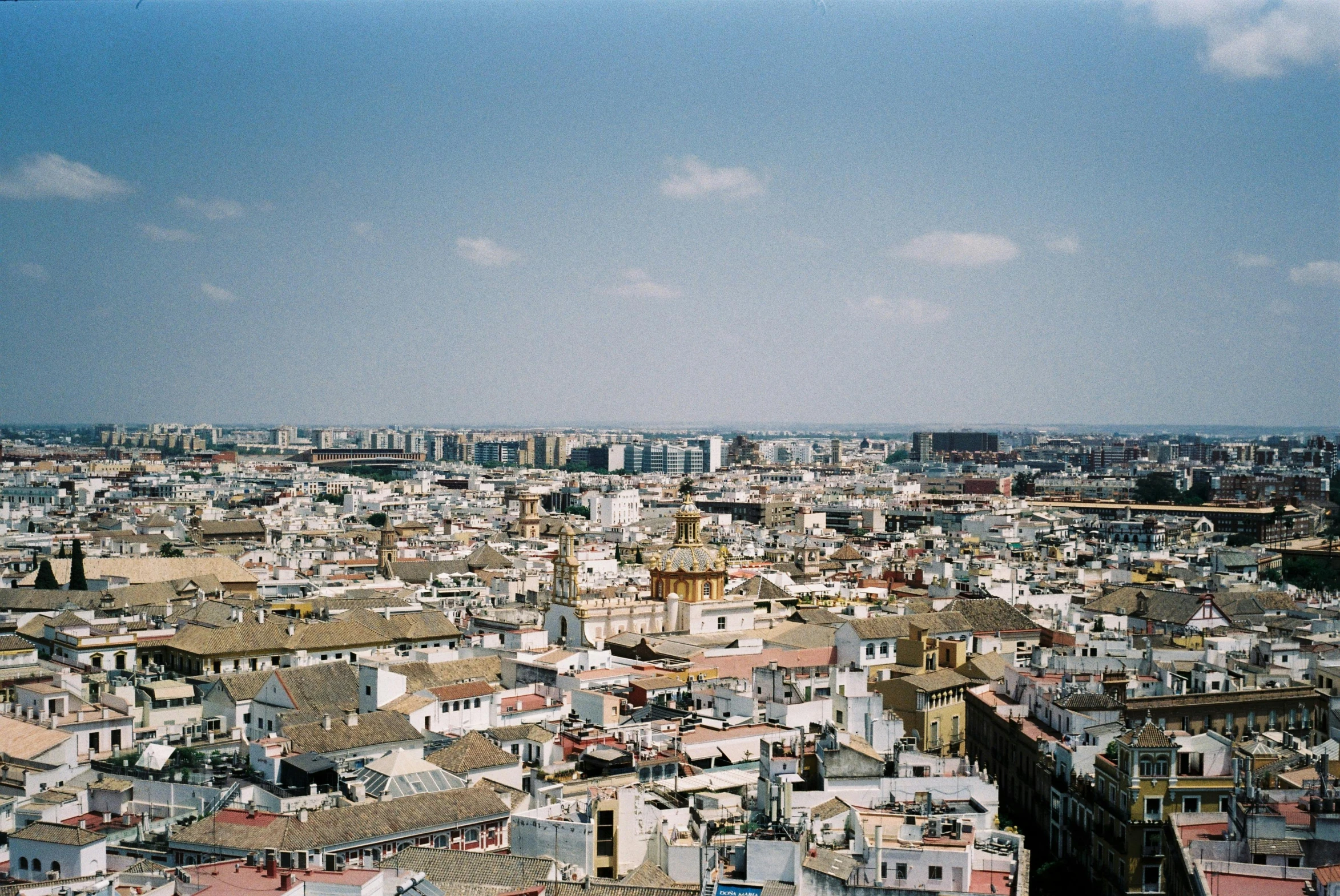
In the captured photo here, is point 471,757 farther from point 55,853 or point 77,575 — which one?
point 77,575

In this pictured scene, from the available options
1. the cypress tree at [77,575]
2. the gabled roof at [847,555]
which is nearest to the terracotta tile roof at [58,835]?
the cypress tree at [77,575]

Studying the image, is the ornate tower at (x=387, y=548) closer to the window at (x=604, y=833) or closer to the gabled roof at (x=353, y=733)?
the gabled roof at (x=353, y=733)

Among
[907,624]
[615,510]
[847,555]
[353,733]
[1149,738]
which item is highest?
[1149,738]

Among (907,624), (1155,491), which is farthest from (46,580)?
(1155,491)

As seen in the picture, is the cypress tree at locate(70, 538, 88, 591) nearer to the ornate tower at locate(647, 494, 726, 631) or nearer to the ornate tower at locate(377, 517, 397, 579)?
the ornate tower at locate(377, 517, 397, 579)

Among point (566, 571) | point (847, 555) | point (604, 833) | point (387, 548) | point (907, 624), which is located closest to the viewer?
point (604, 833)

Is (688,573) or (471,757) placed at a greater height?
(688,573)

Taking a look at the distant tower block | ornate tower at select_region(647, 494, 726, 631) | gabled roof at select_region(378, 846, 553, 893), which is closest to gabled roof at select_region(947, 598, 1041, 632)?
ornate tower at select_region(647, 494, 726, 631)

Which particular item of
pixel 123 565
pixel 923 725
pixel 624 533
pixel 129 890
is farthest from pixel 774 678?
pixel 624 533
